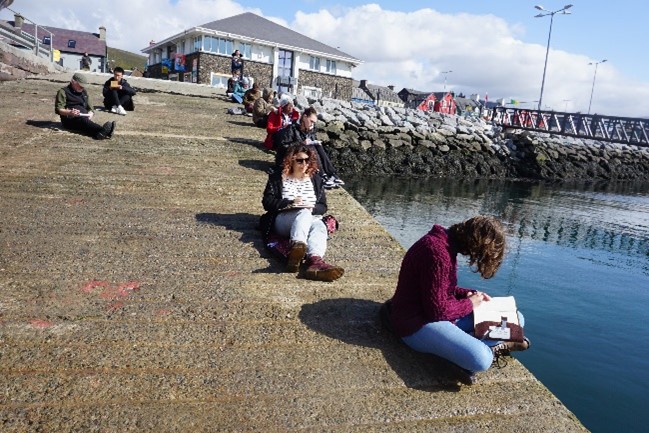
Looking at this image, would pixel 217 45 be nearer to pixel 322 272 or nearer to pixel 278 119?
pixel 278 119

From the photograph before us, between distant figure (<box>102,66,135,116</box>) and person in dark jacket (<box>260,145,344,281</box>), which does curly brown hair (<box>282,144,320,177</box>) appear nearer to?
person in dark jacket (<box>260,145,344,281</box>)

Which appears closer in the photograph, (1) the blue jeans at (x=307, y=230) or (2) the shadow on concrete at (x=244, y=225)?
(1) the blue jeans at (x=307, y=230)

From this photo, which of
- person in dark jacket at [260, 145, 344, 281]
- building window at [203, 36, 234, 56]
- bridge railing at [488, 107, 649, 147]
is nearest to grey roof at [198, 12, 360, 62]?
building window at [203, 36, 234, 56]

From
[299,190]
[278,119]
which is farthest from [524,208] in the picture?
[299,190]

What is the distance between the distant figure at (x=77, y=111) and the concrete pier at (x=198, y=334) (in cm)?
294

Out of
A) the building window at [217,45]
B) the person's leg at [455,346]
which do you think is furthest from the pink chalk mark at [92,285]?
the building window at [217,45]

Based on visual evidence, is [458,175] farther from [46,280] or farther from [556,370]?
[46,280]

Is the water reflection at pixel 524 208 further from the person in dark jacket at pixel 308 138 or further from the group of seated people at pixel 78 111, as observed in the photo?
the group of seated people at pixel 78 111

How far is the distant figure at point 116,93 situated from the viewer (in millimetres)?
12742

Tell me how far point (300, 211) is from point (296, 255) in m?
0.58

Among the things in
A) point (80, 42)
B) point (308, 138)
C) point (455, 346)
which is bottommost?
point (455, 346)

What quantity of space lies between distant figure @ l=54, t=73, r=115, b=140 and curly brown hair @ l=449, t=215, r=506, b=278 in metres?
8.38

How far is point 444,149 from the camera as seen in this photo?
24.1 m

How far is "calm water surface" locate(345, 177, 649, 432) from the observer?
573 cm
